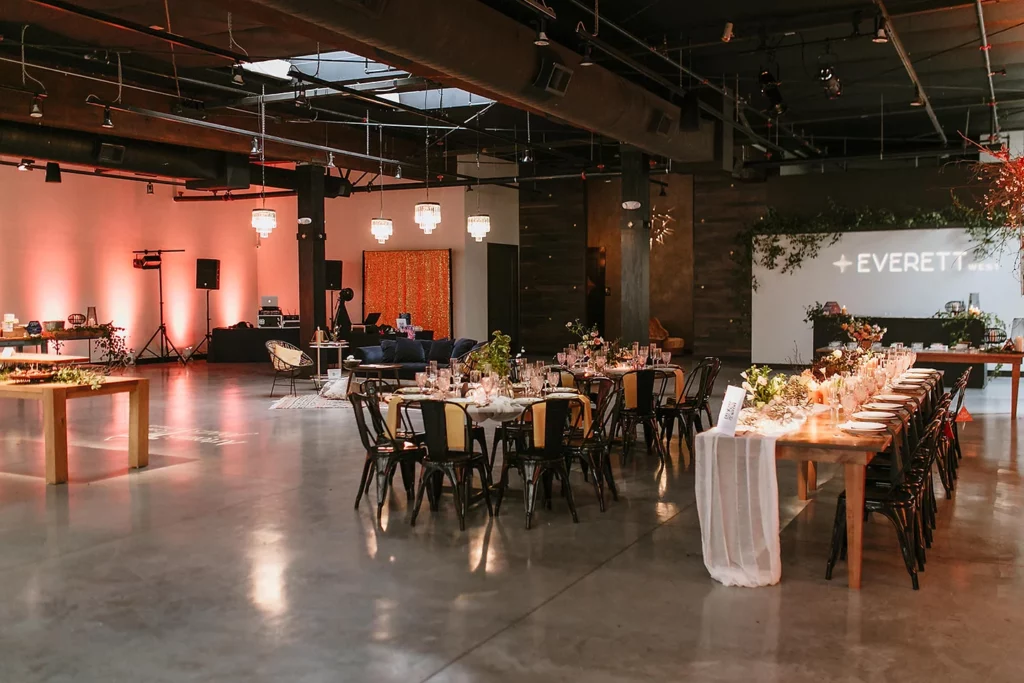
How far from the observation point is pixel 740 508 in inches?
201

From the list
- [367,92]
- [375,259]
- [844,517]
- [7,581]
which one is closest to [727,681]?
[844,517]

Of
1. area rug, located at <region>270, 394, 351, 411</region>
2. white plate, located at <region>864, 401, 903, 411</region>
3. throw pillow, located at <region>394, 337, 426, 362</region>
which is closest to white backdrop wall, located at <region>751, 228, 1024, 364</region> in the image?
throw pillow, located at <region>394, 337, 426, 362</region>

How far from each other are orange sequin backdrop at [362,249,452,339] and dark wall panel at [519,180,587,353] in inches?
109

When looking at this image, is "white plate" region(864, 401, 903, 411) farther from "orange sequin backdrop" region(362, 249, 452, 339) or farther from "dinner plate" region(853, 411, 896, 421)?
"orange sequin backdrop" region(362, 249, 452, 339)

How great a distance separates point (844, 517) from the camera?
536cm

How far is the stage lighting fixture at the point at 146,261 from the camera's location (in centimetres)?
2011

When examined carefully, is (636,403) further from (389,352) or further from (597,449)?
(389,352)

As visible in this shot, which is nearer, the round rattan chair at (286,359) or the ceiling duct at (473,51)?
the ceiling duct at (473,51)

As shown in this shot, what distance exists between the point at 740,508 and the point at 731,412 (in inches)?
20.8

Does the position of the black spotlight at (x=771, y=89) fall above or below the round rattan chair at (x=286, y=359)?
above

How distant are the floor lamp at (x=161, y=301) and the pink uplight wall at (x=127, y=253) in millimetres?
164

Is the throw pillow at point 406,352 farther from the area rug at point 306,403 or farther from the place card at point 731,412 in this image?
the place card at point 731,412

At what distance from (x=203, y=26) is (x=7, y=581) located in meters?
5.78

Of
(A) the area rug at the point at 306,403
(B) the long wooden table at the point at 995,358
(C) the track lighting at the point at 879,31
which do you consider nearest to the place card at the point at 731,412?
(C) the track lighting at the point at 879,31
